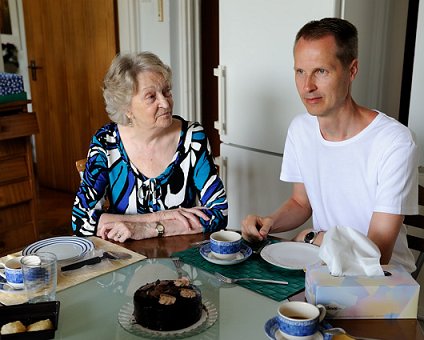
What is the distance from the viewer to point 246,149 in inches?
104

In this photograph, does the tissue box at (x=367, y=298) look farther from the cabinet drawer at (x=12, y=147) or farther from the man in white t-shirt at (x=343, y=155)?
the cabinet drawer at (x=12, y=147)

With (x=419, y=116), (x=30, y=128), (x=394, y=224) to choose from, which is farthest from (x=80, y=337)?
(x=30, y=128)

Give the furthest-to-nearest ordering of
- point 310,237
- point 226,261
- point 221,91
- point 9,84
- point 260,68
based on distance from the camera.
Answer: point 221,91 < point 9,84 < point 260,68 < point 310,237 < point 226,261

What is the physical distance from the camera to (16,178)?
270cm

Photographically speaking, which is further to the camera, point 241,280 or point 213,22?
point 213,22

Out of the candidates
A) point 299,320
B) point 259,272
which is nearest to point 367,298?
point 299,320

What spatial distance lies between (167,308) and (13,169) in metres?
1.89

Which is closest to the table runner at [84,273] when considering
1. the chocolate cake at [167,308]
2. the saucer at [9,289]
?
the saucer at [9,289]

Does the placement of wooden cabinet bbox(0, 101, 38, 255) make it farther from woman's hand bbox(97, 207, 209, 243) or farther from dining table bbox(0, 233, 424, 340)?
dining table bbox(0, 233, 424, 340)

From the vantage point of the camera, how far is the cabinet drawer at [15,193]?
266 centimetres

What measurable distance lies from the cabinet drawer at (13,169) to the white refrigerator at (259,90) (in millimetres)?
1014

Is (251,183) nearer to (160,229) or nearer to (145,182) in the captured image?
(145,182)

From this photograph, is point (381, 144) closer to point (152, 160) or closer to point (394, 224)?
point (394, 224)

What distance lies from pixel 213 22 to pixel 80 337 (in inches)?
122
